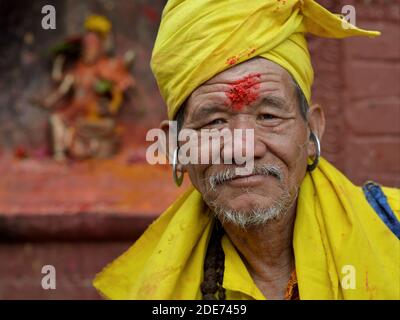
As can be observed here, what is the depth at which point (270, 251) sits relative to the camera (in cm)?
243

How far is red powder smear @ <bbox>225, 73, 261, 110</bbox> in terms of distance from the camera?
7.41ft

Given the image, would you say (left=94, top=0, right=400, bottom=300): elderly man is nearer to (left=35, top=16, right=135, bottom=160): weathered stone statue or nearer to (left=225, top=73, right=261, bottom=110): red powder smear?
(left=225, top=73, right=261, bottom=110): red powder smear

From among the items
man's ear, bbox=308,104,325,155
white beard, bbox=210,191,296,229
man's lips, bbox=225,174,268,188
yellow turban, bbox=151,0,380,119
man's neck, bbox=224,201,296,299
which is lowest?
man's neck, bbox=224,201,296,299

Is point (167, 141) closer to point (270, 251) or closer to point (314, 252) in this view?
point (270, 251)

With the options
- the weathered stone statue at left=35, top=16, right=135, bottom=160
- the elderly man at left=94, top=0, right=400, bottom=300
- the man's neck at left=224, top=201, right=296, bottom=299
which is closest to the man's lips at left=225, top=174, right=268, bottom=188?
the elderly man at left=94, top=0, right=400, bottom=300

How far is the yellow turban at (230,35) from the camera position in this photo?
2.28 meters

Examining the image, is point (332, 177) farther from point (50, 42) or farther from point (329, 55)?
point (50, 42)

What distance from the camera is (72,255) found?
393cm

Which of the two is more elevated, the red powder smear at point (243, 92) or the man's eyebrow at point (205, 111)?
the red powder smear at point (243, 92)

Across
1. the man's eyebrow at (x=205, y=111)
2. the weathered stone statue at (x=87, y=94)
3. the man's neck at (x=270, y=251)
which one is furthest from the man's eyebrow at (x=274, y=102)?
the weathered stone statue at (x=87, y=94)

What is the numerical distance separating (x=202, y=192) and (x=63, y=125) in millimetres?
2237

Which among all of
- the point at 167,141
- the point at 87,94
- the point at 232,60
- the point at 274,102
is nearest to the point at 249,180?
the point at 274,102

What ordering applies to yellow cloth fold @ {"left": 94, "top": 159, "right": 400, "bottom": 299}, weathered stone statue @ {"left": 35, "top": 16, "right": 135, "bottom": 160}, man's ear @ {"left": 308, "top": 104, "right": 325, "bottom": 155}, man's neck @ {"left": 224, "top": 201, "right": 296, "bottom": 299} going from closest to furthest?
1. yellow cloth fold @ {"left": 94, "top": 159, "right": 400, "bottom": 299}
2. man's neck @ {"left": 224, "top": 201, "right": 296, "bottom": 299}
3. man's ear @ {"left": 308, "top": 104, "right": 325, "bottom": 155}
4. weathered stone statue @ {"left": 35, "top": 16, "right": 135, "bottom": 160}

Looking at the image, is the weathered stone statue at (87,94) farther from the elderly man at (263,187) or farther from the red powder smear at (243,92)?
the red powder smear at (243,92)
